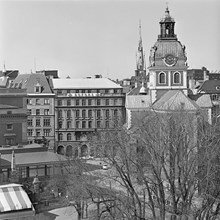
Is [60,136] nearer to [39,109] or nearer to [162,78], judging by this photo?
[39,109]

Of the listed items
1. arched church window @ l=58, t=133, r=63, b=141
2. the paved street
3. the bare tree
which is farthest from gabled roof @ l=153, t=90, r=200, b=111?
arched church window @ l=58, t=133, r=63, b=141

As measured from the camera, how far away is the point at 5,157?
70.5ft

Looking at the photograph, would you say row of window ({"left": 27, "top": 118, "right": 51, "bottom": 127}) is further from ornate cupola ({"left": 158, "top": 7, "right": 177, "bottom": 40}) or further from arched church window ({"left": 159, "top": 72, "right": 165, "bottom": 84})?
ornate cupola ({"left": 158, "top": 7, "right": 177, "bottom": 40})

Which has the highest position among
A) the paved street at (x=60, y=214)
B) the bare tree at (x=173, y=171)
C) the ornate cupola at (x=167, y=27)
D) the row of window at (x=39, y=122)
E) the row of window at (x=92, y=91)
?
the ornate cupola at (x=167, y=27)

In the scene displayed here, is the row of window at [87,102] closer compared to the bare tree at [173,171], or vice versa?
the bare tree at [173,171]

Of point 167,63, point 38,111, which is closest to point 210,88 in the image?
point 167,63

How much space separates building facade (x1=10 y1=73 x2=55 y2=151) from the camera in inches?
1545

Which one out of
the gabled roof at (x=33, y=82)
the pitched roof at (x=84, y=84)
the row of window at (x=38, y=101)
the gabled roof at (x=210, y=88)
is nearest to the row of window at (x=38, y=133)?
the row of window at (x=38, y=101)

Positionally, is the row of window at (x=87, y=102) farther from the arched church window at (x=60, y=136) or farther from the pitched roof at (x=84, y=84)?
the arched church window at (x=60, y=136)

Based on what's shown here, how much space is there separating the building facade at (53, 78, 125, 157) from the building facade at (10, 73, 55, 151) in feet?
2.96

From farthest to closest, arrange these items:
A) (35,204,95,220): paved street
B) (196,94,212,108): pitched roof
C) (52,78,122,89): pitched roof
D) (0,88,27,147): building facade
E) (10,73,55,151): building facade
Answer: (52,78,122,89): pitched roof < (10,73,55,151): building facade < (196,94,212,108): pitched roof < (0,88,27,147): building facade < (35,204,95,220): paved street

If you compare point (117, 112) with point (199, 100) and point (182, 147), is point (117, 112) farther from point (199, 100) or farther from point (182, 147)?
point (182, 147)

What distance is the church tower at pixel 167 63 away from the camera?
31.5 meters

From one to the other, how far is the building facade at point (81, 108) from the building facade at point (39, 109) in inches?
35.5
